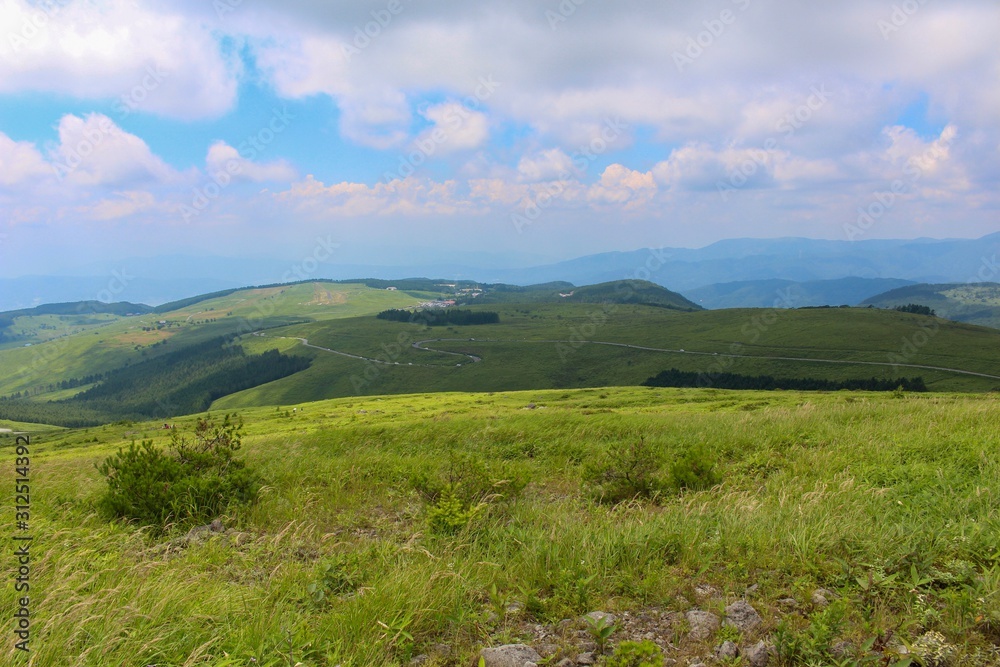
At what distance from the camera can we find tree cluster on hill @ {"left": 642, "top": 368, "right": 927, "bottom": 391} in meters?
119

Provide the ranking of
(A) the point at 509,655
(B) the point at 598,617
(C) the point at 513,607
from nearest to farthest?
1. (A) the point at 509,655
2. (B) the point at 598,617
3. (C) the point at 513,607

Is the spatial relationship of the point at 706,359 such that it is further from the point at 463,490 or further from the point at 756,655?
the point at 756,655

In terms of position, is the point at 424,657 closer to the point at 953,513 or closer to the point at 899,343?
the point at 953,513

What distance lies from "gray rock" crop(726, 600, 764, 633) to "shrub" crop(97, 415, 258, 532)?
8.39 metres

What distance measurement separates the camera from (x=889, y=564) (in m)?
5.22

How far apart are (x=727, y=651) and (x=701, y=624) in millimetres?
484

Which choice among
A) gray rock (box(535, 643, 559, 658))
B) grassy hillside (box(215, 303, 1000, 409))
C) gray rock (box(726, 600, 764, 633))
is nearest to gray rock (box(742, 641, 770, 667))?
gray rock (box(726, 600, 764, 633))

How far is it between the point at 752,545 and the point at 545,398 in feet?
198

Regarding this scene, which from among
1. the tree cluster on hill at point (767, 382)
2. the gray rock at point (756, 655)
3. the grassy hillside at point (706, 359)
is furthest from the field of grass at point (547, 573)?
the grassy hillside at point (706, 359)

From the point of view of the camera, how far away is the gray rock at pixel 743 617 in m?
4.67

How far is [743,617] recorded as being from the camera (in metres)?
4.78

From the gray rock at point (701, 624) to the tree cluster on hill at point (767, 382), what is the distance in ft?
407

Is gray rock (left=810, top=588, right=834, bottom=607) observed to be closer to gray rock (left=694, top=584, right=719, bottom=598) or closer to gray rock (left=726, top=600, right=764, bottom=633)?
gray rock (left=726, top=600, right=764, bottom=633)

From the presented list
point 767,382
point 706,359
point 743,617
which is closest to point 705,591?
point 743,617
